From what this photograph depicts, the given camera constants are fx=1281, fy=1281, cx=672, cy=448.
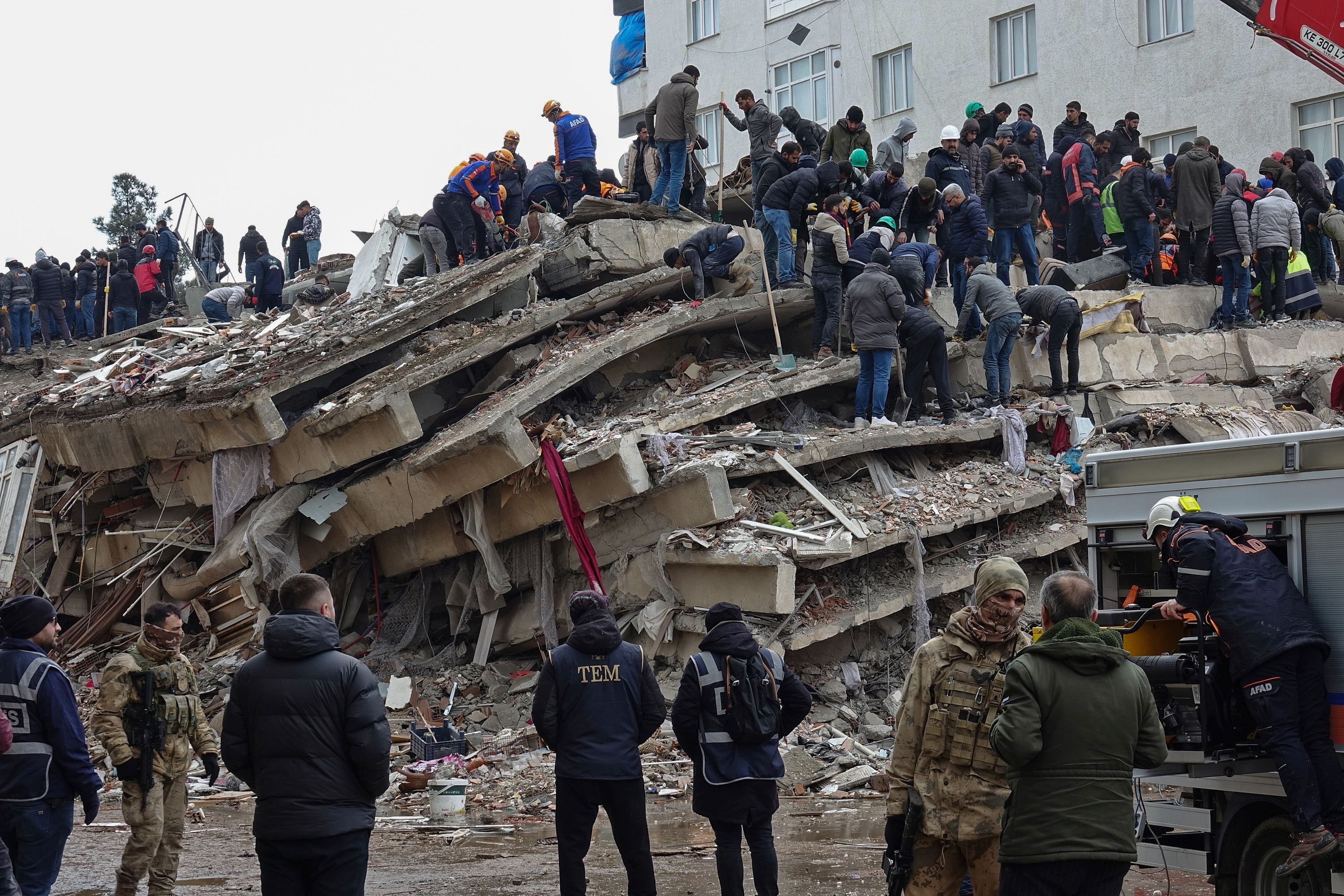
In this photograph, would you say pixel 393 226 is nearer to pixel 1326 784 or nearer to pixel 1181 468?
pixel 1181 468

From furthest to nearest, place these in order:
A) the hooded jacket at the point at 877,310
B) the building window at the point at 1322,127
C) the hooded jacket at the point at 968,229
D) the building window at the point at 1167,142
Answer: the building window at the point at 1167,142, the building window at the point at 1322,127, the hooded jacket at the point at 968,229, the hooded jacket at the point at 877,310

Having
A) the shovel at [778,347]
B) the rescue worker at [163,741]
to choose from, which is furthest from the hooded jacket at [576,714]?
the shovel at [778,347]

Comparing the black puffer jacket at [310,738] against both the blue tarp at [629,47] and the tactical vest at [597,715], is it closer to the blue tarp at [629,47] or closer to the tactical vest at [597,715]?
the tactical vest at [597,715]

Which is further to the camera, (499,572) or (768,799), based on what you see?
(499,572)

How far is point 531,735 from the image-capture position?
10.8 m

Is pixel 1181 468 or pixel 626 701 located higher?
pixel 1181 468

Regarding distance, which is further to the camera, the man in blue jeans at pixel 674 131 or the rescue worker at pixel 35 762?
the man in blue jeans at pixel 674 131

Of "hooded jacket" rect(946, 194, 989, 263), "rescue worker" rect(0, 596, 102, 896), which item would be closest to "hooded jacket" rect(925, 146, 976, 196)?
"hooded jacket" rect(946, 194, 989, 263)

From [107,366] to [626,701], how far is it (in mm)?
14250

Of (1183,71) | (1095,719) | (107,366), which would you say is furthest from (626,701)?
(1183,71)

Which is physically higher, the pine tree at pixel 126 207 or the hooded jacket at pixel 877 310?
the pine tree at pixel 126 207

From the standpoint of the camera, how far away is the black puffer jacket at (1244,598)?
4957mm

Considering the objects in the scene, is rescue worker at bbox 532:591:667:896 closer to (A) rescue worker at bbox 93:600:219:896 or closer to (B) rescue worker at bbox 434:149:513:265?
(A) rescue worker at bbox 93:600:219:896

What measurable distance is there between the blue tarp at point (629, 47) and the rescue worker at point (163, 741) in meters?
30.0
